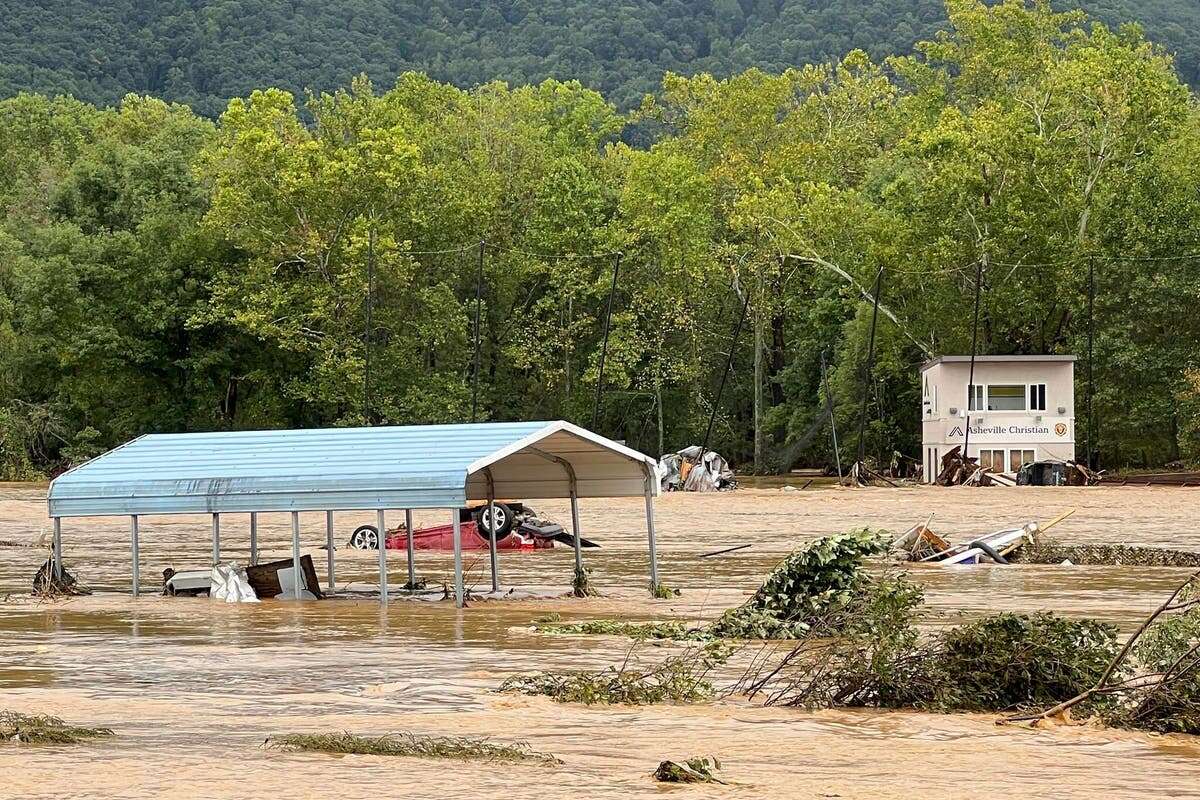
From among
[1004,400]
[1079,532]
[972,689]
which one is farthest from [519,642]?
[1004,400]

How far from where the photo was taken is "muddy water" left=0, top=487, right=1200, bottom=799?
11.7m

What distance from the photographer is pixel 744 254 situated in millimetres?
76375

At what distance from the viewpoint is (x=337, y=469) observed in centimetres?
2378

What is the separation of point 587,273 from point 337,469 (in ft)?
169

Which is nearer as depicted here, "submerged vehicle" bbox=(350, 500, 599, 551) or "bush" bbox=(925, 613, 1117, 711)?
"bush" bbox=(925, 613, 1117, 711)

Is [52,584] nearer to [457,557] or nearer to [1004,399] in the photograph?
[457,557]

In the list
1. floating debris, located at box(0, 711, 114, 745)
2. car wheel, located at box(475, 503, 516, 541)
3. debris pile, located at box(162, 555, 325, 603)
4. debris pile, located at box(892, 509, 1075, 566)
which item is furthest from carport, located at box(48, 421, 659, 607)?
floating debris, located at box(0, 711, 114, 745)

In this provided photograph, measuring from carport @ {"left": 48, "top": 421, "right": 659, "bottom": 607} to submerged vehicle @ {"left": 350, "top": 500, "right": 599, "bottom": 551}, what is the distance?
28.2ft

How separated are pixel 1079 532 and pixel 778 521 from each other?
8728mm

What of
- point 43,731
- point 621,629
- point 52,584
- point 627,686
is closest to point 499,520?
point 52,584

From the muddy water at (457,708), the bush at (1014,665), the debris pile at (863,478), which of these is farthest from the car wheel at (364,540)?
the debris pile at (863,478)

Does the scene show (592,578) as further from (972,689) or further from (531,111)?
(531,111)

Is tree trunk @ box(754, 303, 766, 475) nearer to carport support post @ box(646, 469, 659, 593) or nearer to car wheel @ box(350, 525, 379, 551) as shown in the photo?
car wheel @ box(350, 525, 379, 551)

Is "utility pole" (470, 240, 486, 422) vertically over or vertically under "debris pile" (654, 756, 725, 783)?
over
